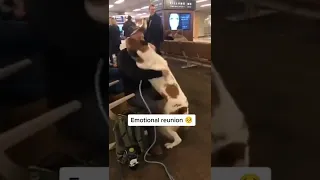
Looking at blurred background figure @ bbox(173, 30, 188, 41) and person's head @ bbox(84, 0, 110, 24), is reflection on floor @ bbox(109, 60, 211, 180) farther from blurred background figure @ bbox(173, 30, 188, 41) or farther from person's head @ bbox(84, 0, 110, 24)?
person's head @ bbox(84, 0, 110, 24)

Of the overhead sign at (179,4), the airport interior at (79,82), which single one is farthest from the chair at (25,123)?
the overhead sign at (179,4)

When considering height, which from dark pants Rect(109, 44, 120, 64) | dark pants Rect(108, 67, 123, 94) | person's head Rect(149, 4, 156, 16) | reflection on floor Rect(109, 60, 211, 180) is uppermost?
person's head Rect(149, 4, 156, 16)

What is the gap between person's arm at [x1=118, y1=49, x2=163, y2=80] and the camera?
937mm

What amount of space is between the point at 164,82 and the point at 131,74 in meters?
0.08

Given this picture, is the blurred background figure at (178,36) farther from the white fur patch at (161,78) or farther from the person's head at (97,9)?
the person's head at (97,9)

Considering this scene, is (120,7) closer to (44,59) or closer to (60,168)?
(44,59)

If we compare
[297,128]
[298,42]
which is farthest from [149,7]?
[297,128]

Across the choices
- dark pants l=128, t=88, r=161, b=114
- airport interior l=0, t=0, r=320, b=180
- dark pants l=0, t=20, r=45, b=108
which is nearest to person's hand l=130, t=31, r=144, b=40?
airport interior l=0, t=0, r=320, b=180

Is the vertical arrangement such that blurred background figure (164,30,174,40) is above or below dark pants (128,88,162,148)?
above

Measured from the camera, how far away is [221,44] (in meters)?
0.94

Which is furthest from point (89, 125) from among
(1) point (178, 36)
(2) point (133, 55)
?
(1) point (178, 36)

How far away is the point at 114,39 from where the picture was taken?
933mm

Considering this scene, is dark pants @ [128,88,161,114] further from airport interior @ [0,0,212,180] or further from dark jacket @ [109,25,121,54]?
dark jacket @ [109,25,121,54]

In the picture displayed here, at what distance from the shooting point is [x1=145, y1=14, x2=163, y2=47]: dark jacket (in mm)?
924
